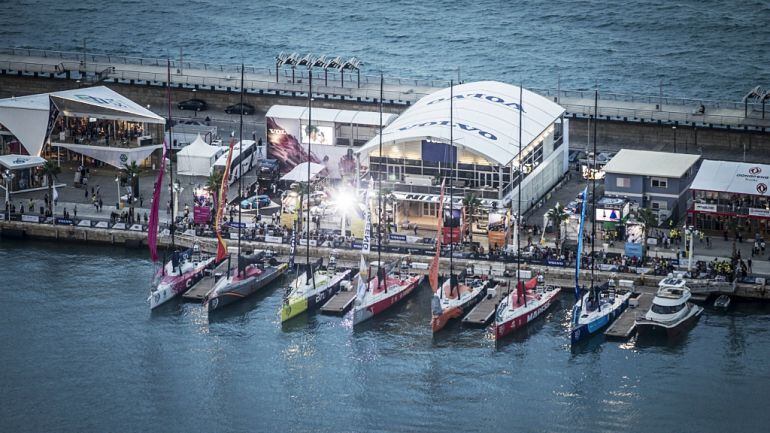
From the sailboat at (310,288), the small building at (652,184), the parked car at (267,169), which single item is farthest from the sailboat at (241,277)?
the small building at (652,184)

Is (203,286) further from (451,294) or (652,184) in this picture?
(652,184)

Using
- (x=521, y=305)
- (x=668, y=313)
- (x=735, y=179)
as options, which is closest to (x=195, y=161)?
(x=521, y=305)

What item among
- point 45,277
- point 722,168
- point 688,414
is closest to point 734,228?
point 722,168

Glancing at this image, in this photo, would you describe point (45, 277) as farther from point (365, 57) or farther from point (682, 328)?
point (365, 57)

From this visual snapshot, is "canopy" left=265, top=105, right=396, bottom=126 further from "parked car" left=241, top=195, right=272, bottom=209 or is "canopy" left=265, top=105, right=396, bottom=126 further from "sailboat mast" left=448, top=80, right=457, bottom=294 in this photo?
"sailboat mast" left=448, top=80, right=457, bottom=294

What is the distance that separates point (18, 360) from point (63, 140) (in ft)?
117

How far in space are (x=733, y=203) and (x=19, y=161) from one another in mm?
49394

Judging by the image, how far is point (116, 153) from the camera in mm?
135000

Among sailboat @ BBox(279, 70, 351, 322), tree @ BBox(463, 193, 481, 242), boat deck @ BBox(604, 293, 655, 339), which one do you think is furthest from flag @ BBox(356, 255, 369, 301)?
boat deck @ BBox(604, 293, 655, 339)

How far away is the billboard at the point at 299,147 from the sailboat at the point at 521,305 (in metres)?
24.6

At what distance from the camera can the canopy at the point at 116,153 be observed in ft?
443

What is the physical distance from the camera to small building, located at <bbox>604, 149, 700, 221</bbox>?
399 feet

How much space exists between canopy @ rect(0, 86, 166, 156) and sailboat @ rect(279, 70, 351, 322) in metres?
26.4

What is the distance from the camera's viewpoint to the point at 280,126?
438ft
